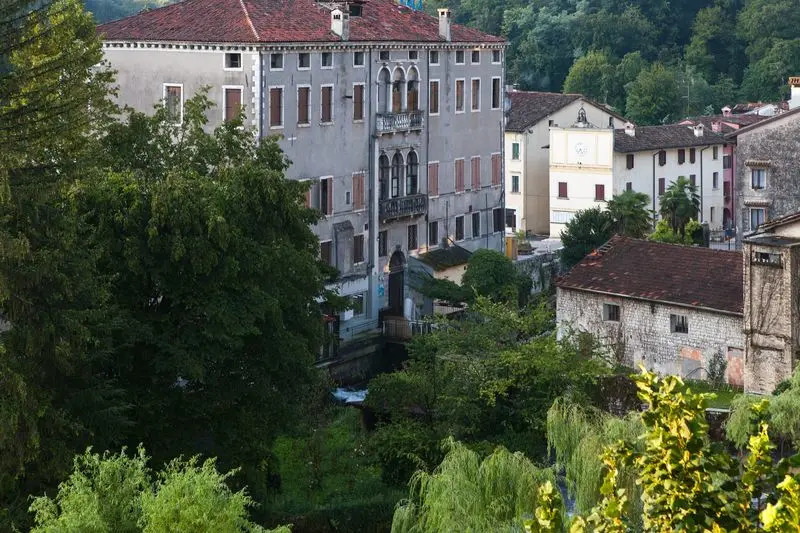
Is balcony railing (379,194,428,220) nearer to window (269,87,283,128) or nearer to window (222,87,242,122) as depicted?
window (269,87,283,128)

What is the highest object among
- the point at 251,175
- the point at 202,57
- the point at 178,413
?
the point at 202,57

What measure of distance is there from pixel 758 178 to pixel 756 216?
52.2 inches

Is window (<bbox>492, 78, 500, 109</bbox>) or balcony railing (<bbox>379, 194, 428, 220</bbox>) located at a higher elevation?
window (<bbox>492, 78, 500, 109</bbox>)

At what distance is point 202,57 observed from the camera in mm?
49875

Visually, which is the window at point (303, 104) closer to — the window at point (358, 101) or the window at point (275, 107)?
the window at point (275, 107)

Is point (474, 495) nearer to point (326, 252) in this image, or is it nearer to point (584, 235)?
point (326, 252)

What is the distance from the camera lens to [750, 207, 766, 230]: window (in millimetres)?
57188

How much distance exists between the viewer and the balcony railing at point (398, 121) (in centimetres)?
5531

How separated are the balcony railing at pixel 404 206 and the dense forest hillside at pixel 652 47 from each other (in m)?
47.0

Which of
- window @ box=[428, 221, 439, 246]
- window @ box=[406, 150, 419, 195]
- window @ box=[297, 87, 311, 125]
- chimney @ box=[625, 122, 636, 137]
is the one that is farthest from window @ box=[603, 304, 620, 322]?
chimney @ box=[625, 122, 636, 137]

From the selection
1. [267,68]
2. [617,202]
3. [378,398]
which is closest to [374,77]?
[267,68]

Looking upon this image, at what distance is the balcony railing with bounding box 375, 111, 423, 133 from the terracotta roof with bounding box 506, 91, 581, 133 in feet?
58.5

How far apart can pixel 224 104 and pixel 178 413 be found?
18.1 metres

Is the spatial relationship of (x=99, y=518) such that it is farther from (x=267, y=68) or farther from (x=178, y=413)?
(x=267, y=68)
